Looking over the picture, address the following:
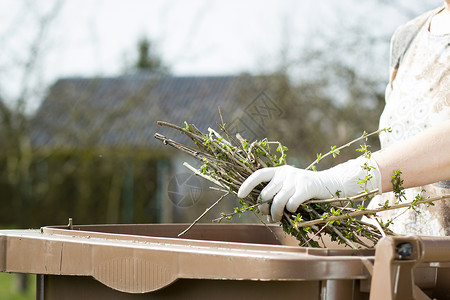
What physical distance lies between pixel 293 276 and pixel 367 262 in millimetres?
181

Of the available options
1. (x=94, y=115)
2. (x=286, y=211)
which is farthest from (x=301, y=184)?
(x=94, y=115)

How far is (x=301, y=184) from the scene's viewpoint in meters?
2.04

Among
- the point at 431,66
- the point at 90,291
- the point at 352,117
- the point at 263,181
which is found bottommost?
the point at 90,291

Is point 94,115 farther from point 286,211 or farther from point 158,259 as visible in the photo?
point 158,259

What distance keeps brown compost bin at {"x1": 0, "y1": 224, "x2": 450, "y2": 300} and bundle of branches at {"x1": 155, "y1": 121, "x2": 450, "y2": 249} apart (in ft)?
1.21

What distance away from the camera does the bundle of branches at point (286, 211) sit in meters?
2.06

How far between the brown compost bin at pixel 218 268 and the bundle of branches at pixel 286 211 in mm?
369

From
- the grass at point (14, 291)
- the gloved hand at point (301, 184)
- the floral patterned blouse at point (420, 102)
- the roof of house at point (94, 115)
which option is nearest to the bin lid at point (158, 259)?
the gloved hand at point (301, 184)

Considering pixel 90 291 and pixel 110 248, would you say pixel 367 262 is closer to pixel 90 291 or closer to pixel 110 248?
pixel 110 248

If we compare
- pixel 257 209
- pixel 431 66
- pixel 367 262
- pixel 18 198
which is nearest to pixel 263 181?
pixel 257 209

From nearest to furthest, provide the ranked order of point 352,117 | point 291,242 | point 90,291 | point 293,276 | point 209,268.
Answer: point 293,276 → point 209,268 → point 90,291 → point 291,242 → point 352,117

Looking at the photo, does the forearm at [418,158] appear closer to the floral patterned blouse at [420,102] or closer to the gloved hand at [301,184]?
the gloved hand at [301,184]

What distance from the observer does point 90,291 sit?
1908mm

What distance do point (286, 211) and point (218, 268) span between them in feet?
1.98
